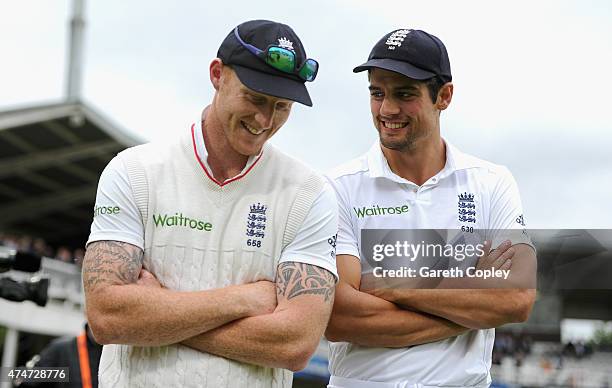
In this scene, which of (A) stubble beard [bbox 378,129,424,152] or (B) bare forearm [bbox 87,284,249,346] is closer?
(B) bare forearm [bbox 87,284,249,346]

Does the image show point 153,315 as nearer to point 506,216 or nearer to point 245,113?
point 245,113

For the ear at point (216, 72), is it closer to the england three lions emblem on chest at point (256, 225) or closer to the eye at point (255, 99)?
the eye at point (255, 99)

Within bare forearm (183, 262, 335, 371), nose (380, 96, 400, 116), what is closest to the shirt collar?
nose (380, 96, 400, 116)

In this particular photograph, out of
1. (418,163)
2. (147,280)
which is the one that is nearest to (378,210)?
(418,163)

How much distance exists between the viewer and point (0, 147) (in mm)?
22812

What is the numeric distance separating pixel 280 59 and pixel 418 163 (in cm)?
93

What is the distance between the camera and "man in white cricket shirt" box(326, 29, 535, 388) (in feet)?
11.4

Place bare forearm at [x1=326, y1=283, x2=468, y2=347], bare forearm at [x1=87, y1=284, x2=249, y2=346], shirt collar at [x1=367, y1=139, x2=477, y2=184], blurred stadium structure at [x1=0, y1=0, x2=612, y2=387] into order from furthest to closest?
blurred stadium structure at [x1=0, y1=0, x2=612, y2=387] < shirt collar at [x1=367, y1=139, x2=477, y2=184] < bare forearm at [x1=326, y1=283, x2=468, y2=347] < bare forearm at [x1=87, y1=284, x2=249, y2=346]

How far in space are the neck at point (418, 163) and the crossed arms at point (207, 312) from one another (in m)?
0.84

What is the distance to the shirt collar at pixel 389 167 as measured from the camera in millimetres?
3717

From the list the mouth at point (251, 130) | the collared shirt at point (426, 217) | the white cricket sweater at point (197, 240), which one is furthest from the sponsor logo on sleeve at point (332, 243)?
the mouth at point (251, 130)

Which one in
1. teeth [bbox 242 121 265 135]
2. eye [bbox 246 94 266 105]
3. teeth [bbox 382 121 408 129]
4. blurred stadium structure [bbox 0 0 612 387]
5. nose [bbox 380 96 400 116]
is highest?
nose [bbox 380 96 400 116]

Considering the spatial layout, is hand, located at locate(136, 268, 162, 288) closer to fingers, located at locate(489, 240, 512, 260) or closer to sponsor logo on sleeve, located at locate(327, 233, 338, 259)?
sponsor logo on sleeve, located at locate(327, 233, 338, 259)

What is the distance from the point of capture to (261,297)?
305cm
